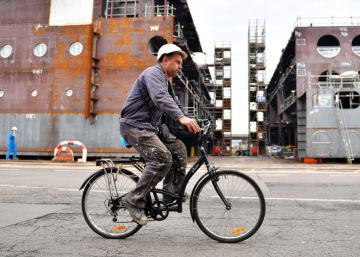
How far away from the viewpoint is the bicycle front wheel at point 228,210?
3568 millimetres

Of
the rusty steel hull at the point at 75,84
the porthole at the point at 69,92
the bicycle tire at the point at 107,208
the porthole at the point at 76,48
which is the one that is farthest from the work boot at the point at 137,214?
the porthole at the point at 76,48

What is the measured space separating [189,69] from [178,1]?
8.54 meters

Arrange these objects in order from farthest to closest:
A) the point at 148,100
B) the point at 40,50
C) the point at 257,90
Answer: the point at 257,90 < the point at 40,50 < the point at 148,100

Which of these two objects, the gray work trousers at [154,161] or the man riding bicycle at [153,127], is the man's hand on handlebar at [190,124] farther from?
the gray work trousers at [154,161]

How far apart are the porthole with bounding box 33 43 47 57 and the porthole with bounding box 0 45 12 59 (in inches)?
64.3

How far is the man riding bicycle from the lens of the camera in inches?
138

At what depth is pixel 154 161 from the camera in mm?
3559

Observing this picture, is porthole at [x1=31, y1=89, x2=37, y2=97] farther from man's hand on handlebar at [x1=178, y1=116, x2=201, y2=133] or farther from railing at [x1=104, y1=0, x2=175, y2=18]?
man's hand on handlebar at [x1=178, y1=116, x2=201, y2=133]

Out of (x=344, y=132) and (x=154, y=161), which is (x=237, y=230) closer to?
(x=154, y=161)

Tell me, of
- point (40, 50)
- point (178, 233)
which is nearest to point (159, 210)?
point (178, 233)

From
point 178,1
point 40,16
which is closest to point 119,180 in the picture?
point 40,16

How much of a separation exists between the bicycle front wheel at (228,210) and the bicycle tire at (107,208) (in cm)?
68

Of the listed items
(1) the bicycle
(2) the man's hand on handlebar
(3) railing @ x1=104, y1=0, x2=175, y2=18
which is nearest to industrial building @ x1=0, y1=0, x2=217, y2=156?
(3) railing @ x1=104, y1=0, x2=175, y2=18

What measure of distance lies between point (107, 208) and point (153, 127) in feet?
3.22
